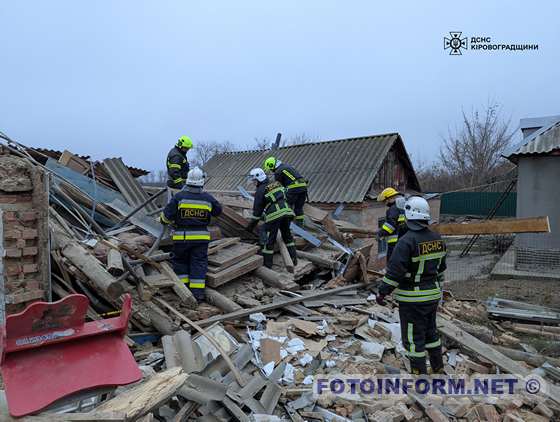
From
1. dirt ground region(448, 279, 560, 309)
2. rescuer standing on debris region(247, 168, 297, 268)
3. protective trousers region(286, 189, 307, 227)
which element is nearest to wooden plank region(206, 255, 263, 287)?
rescuer standing on debris region(247, 168, 297, 268)

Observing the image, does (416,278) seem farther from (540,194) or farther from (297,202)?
(540,194)

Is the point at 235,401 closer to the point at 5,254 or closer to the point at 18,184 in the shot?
the point at 5,254

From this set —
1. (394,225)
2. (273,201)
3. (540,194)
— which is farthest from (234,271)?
(540,194)

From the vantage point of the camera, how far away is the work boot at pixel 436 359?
459 cm

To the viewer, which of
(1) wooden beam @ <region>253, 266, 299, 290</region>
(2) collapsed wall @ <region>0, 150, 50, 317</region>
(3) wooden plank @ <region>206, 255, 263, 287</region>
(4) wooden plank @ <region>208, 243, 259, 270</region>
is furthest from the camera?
(1) wooden beam @ <region>253, 266, 299, 290</region>

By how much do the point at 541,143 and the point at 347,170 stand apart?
5508 millimetres

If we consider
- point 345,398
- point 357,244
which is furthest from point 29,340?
point 357,244

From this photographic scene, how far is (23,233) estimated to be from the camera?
405 cm

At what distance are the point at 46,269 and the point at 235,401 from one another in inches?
94.1

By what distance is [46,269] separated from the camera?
422 cm

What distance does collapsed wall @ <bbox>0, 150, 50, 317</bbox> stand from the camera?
394 cm

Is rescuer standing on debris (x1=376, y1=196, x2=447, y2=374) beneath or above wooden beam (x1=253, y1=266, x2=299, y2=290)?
above

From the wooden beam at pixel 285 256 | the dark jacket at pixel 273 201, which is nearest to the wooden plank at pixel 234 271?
the wooden beam at pixel 285 256

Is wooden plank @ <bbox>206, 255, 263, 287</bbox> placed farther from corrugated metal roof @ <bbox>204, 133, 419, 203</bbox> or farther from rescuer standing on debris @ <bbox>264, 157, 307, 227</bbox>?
corrugated metal roof @ <bbox>204, 133, 419, 203</bbox>
